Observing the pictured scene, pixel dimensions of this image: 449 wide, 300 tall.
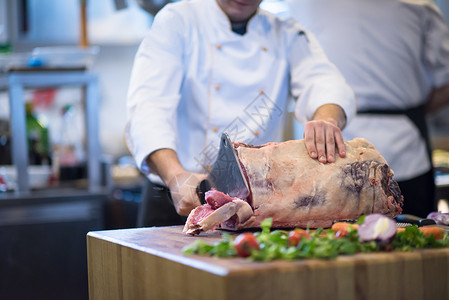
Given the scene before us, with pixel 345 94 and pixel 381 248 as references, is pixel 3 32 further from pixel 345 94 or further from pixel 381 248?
pixel 381 248

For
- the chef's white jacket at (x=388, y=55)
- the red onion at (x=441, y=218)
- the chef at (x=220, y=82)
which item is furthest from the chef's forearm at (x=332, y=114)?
the chef's white jacket at (x=388, y=55)

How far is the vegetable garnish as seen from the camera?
96 cm

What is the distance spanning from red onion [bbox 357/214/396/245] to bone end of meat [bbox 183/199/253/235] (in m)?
0.32

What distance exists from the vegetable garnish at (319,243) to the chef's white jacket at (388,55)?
1.50 meters

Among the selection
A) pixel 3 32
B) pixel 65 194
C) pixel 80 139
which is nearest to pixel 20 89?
pixel 65 194

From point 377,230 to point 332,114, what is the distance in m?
0.78

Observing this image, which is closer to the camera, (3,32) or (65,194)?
(65,194)

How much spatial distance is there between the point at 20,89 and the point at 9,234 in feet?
2.28

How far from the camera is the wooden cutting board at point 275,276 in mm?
883

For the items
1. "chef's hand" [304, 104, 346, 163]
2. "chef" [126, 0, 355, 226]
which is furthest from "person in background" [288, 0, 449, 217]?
"chef's hand" [304, 104, 346, 163]

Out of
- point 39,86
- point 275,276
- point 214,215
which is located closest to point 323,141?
point 214,215

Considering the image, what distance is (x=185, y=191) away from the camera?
149cm

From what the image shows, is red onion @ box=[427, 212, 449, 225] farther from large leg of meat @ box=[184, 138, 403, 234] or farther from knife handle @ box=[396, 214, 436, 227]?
large leg of meat @ box=[184, 138, 403, 234]

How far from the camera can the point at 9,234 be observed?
2.67 m
